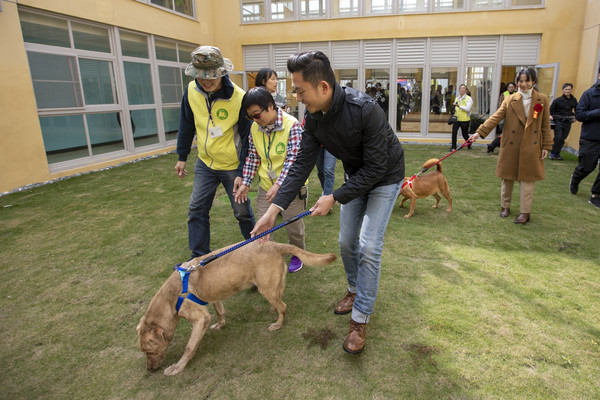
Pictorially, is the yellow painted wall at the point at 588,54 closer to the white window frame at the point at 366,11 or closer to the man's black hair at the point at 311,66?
the white window frame at the point at 366,11

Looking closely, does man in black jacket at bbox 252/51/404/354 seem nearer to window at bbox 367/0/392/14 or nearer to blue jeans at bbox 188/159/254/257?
blue jeans at bbox 188/159/254/257

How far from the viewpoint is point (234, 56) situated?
14406 millimetres

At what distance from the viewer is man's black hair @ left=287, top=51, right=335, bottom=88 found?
221 cm

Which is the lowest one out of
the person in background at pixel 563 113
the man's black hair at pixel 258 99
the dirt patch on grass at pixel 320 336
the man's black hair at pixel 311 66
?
the dirt patch on grass at pixel 320 336

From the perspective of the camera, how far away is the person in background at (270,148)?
3162 mm

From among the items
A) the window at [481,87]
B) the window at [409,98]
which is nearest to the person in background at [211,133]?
the window at [409,98]

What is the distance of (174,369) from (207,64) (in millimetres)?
→ 2416

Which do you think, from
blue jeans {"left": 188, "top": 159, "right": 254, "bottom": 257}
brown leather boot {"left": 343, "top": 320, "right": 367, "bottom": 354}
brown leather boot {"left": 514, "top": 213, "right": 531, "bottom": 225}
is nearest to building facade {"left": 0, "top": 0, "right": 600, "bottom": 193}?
blue jeans {"left": 188, "top": 159, "right": 254, "bottom": 257}

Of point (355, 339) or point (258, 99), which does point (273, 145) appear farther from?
point (355, 339)

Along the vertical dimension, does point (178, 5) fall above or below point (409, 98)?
above

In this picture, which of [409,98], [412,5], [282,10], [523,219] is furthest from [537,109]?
[282,10]

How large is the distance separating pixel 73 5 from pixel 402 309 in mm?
9746

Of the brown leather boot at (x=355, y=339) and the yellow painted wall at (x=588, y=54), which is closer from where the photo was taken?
the brown leather boot at (x=355, y=339)

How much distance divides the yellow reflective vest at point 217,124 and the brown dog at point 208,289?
1.13 metres
